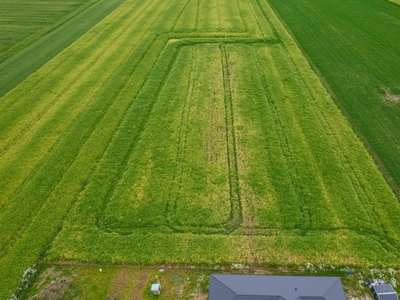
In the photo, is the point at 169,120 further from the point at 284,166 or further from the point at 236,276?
the point at 236,276

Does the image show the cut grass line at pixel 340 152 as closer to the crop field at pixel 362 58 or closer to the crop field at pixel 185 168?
the crop field at pixel 185 168

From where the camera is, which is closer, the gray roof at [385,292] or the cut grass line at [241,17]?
the gray roof at [385,292]

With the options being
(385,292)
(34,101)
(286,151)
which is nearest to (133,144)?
(286,151)

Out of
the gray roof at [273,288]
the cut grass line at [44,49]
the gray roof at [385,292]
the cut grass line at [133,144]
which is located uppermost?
the cut grass line at [44,49]

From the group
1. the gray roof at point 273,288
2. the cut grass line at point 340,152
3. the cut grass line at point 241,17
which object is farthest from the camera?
the cut grass line at point 241,17

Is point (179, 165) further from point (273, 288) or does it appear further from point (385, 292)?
point (385, 292)

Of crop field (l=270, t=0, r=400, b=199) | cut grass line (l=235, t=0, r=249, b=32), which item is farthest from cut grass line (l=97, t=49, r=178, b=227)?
crop field (l=270, t=0, r=400, b=199)

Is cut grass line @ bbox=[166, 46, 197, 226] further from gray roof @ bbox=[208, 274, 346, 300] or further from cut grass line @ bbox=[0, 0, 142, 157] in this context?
cut grass line @ bbox=[0, 0, 142, 157]

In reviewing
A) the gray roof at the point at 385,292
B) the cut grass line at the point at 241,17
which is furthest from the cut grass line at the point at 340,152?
the cut grass line at the point at 241,17
